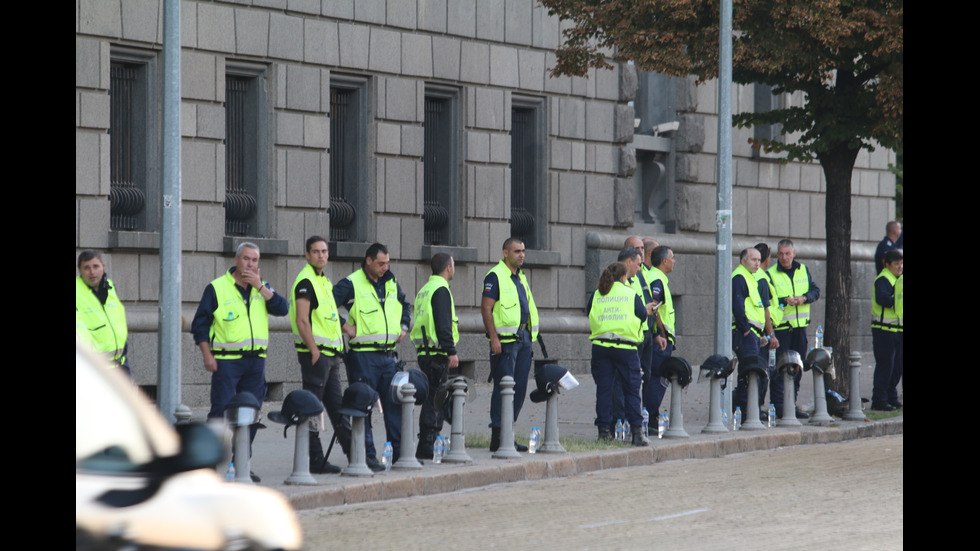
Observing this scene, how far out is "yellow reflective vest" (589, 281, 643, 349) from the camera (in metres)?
13.2

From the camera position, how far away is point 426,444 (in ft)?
39.7

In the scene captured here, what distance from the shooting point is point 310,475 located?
10500 millimetres

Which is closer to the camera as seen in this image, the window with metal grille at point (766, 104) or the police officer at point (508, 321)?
the police officer at point (508, 321)

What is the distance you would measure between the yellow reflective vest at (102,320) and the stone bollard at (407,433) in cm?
228

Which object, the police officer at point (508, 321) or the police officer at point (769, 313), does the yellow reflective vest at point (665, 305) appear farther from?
the police officer at point (508, 321)

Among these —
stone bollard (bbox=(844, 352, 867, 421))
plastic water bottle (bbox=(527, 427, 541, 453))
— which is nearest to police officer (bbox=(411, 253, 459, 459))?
plastic water bottle (bbox=(527, 427, 541, 453))

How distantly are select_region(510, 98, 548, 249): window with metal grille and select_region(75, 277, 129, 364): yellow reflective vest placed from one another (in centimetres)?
1093

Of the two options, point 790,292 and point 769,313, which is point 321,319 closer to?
point 769,313

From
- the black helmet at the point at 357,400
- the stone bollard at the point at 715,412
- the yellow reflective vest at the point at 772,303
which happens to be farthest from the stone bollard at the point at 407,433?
the yellow reflective vest at the point at 772,303

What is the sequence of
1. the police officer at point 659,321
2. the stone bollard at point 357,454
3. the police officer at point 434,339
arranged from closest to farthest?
the stone bollard at point 357,454, the police officer at point 434,339, the police officer at point 659,321

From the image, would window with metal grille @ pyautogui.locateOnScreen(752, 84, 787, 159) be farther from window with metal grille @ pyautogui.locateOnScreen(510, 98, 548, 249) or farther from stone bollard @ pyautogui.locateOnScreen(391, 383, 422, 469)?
stone bollard @ pyautogui.locateOnScreen(391, 383, 422, 469)

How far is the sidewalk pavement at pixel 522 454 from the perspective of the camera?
34.5 feet

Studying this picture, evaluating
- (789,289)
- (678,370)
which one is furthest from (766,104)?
(678,370)

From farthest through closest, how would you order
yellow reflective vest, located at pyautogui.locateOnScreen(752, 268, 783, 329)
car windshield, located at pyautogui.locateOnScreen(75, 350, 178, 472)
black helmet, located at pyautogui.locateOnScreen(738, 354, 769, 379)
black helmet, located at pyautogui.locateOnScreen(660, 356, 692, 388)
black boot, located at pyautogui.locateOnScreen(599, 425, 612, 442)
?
yellow reflective vest, located at pyautogui.locateOnScreen(752, 268, 783, 329)
black helmet, located at pyautogui.locateOnScreen(738, 354, 769, 379)
black helmet, located at pyautogui.locateOnScreen(660, 356, 692, 388)
black boot, located at pyautogui.locateOnScreen(599, 425, 612, 442)
car windshield, located at pyautogui.locateOnScreen(75, 350, 178, 472)
